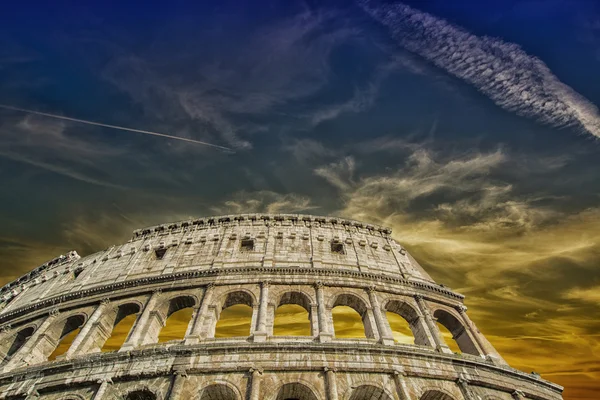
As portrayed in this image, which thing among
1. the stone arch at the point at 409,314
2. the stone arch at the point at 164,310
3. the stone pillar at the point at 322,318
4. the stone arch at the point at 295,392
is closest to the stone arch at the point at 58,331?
the stone arch at the point at 164,310

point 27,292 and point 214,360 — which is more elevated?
point 27,292

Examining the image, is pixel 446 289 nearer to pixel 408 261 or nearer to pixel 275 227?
pixel 408 261

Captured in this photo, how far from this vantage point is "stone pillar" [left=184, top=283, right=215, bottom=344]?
1480cm

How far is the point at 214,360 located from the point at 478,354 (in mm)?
13334

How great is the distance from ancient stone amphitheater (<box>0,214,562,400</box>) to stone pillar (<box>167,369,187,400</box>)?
49 mm

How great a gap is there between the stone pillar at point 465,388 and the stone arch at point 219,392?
9646mm

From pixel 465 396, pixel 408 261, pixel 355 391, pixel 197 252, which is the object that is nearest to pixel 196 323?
pixel 197 252

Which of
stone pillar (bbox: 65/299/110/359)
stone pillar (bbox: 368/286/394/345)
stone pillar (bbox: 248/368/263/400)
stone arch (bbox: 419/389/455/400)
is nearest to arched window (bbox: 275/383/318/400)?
stone pillar (bbox: 248/368/263/400)

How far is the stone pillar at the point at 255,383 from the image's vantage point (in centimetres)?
1244

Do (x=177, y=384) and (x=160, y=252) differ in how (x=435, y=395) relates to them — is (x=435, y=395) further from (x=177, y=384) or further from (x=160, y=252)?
(x=160, y=252)

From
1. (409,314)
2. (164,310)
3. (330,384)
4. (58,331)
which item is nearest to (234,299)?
(164,310)

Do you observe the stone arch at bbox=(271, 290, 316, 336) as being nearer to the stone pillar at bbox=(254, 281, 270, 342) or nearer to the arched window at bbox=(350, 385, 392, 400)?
the stone pillar at bbox=(254, 281, 270, 342)

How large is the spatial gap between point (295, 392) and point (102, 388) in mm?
7973

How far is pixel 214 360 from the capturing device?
13664mm
